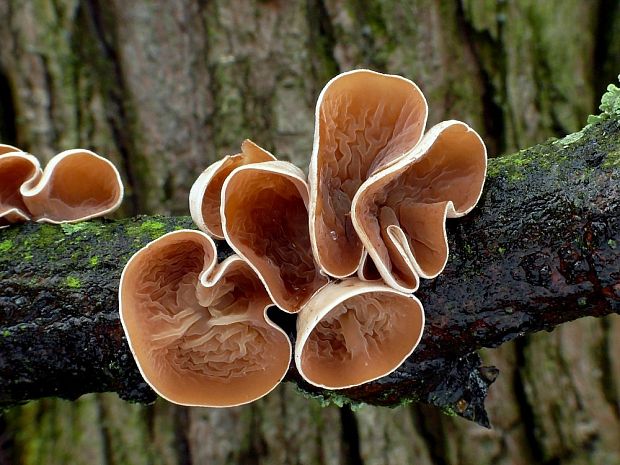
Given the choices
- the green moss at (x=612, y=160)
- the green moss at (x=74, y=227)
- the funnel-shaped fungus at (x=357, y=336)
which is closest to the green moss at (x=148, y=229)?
Result: the green moss at (x=74, y=227)

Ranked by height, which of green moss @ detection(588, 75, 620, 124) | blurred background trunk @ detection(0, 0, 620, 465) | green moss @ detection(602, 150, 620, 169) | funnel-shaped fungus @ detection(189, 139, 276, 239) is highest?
green moss @ detection(588, 75, 620, 124)

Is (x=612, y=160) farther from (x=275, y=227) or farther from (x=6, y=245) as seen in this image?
(x=6, y=245)

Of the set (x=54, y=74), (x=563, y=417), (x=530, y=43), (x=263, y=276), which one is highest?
(x=530, y=43)

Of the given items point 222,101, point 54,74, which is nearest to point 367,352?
point 222,101

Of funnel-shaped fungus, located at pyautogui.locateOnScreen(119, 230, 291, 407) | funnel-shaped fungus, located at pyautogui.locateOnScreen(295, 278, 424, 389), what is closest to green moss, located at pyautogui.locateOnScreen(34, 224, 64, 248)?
funnel-shaped fungus, located at pyautogui.locateOnScreen(119, 230, 291, 407)

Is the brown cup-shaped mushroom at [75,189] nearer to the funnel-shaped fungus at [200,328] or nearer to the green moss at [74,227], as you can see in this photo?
the green moss at [74,227]

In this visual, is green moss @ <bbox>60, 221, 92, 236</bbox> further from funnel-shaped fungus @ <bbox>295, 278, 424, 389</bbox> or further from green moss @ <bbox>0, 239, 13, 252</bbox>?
funnel-shaped fungus @ <bbox>295, 278, 424, 389</bbox>

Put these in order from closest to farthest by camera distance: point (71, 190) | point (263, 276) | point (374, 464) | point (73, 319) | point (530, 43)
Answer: point (263, 276) < point (73, 319) < point (71, 190) < point (374, 464) < point (530, 43)

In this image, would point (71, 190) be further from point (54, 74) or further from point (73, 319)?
point (54, 74)

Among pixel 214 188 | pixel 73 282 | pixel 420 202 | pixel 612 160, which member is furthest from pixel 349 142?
pixel 73 282
